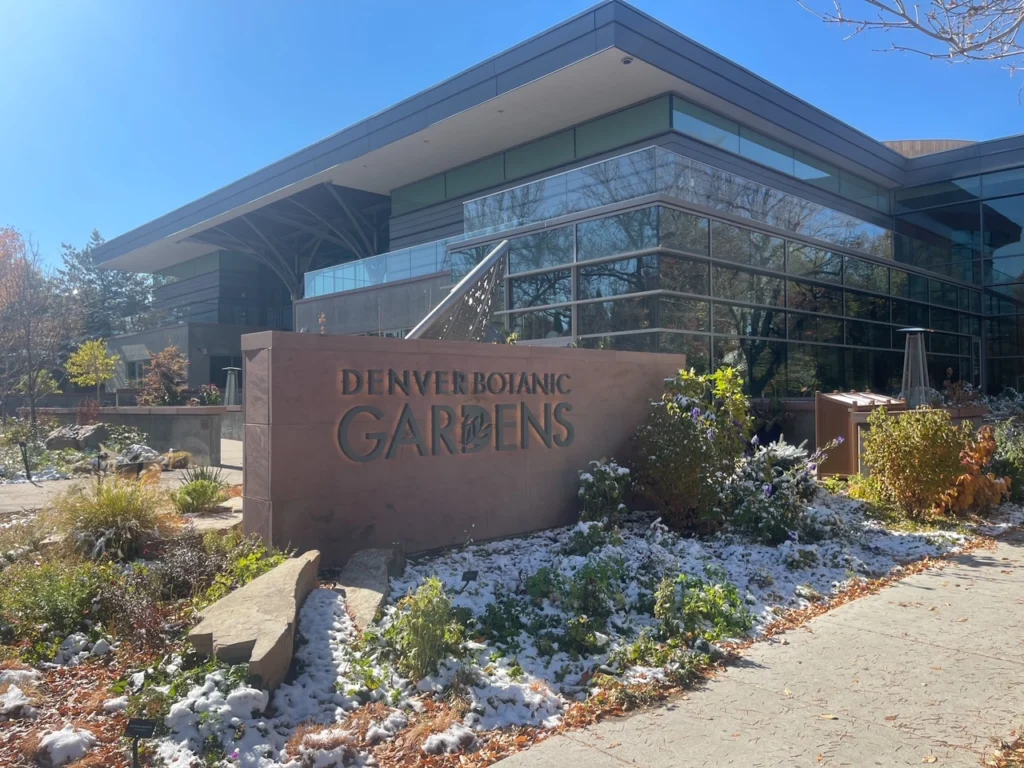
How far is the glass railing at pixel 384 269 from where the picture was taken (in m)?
20.5

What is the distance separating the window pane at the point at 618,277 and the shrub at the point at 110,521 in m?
9.61

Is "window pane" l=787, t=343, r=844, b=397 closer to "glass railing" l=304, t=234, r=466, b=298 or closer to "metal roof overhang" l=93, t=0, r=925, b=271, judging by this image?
"metal roof overhang" l=93, t=0, r=925, b=271

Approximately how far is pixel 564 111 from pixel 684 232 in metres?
8.34

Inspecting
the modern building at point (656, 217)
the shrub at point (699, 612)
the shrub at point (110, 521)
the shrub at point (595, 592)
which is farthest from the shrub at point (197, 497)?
the shrub at point (699, 612)

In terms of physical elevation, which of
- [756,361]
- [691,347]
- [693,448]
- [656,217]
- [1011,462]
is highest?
[656,217]

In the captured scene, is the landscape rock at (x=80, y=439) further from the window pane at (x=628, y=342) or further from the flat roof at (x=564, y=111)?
the flat roof at (x=564, y=111)

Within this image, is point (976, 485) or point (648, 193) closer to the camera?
point (976, 485)

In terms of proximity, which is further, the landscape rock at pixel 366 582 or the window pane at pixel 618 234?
the window pane at pixel 618 234

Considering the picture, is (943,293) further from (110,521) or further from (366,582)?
(110,521)

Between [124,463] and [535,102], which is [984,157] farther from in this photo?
[124,463]

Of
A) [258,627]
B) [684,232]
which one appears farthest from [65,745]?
[684,232]

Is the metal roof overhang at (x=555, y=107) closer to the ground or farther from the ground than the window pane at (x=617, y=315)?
farther from the ground

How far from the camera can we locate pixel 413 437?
24.1 ft

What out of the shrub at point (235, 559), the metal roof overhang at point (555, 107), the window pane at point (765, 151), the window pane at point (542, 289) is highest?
the metal roof overhang at point (555, 107)
